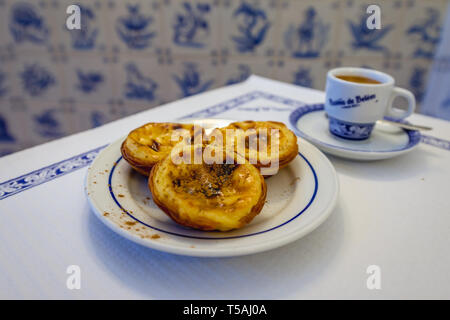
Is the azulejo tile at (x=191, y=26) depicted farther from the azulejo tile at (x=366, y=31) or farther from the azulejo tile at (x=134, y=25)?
the azulejo tile at (x=366, y=31)

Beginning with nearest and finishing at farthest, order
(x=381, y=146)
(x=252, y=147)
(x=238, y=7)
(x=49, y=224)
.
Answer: (x=49, y=224), (x=252, y=147), (x=381, y=146), (x=238, y=7)

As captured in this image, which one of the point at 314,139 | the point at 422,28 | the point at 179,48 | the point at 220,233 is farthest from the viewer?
the point at 179,48

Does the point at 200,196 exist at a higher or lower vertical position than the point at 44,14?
lower

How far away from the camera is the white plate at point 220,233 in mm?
499

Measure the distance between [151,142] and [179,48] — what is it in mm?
1237

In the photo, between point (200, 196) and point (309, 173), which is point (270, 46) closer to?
point (309, 173)

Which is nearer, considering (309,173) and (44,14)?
(309,173)

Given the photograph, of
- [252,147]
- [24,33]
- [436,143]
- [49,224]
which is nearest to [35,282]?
[49,224]

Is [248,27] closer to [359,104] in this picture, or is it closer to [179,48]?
[179,48]

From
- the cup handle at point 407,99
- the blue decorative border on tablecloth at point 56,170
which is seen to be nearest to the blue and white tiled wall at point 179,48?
the blue decorative border on tablecloth at point 56,170

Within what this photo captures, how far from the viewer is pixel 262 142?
0.76 m

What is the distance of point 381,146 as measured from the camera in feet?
2.91

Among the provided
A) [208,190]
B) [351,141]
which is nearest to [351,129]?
[351,141]

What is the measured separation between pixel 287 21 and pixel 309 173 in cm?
130
